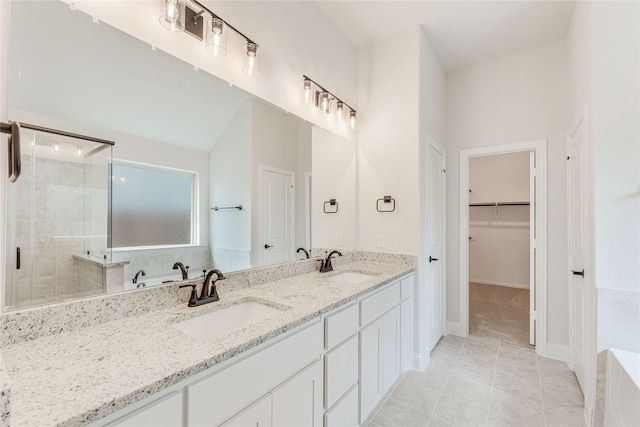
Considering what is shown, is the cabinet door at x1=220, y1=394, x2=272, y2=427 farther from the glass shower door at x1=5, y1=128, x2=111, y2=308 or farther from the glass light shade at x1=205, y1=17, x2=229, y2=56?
the glass light shade at x1=205, y1=17, x2=229, y2=56

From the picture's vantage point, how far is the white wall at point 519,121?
2.74m

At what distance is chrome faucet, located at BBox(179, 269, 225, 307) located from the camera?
1.35 m

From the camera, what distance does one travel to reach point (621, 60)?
1615 millimetres

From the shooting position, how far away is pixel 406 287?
236 centimetres

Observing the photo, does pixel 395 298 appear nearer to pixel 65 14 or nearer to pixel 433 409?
pixel 433 409

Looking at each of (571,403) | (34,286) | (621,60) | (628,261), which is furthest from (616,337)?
(34,286)

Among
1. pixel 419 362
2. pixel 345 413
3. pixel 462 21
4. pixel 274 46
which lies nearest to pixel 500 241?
pixel 419 362

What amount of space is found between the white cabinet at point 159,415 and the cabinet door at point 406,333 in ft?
5.91

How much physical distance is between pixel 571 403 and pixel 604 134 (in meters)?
1.87

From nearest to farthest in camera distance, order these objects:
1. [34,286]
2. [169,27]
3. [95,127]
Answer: [34,286] < [95,127] < [169,27]

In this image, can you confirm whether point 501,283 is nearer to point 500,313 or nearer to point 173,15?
point 500,313

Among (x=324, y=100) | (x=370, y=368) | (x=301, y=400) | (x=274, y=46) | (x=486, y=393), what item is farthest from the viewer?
(x=324, y=100)

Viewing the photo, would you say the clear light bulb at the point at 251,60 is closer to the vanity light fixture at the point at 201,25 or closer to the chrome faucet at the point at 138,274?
the vanity light fixture at the point at 201,25

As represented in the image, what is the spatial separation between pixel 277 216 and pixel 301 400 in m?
1.16
